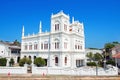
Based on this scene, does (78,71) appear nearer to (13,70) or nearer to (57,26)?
(13,70)

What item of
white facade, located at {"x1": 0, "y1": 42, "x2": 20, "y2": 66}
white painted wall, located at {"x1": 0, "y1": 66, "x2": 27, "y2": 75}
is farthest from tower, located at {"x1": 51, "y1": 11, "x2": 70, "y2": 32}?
white facade, located at {"x1": 0, "y1": 42, "x2": 20, "y2": 66}

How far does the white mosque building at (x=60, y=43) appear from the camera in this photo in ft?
131

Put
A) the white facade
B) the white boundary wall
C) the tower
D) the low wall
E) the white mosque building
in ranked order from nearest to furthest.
→ the white boundary wall < the low wall < the white mosque building < the tower < the white facade

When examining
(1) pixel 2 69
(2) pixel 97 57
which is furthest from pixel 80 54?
(1) pixel 2 69

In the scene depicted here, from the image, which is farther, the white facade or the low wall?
the white facade

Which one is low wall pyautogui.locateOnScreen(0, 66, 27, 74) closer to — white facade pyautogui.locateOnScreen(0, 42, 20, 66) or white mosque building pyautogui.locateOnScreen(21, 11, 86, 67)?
white mosque building pyautogui.locateOnScreen(21, 11, 86, 67)

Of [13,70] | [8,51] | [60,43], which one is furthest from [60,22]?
[8,51]

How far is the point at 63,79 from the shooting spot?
23.2 m

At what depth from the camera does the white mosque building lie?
39941 mm

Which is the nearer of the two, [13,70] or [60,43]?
[13,70]

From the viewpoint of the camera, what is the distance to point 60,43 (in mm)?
39469

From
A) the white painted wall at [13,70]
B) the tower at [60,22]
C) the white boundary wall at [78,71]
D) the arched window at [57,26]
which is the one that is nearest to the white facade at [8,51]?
the tower at [60,22]

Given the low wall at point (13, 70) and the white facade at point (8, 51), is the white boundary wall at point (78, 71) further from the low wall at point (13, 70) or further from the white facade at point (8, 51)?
the white facade at point (8, 51)

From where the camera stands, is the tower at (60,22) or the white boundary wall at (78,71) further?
the tower at (60,22)
